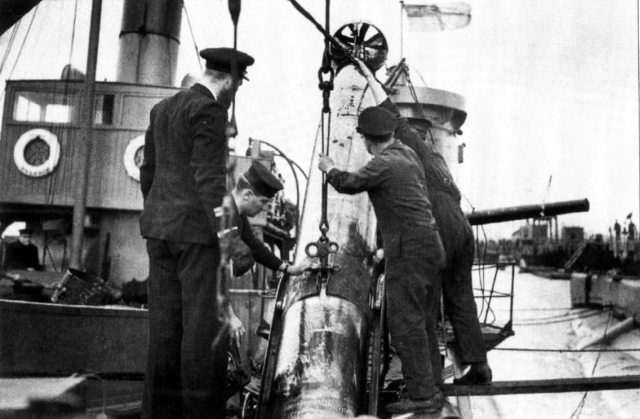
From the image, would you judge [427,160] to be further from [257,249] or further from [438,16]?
[438,16]

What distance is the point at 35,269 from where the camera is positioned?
31.7 feet

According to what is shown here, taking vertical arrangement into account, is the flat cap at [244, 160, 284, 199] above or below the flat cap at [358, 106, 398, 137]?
below

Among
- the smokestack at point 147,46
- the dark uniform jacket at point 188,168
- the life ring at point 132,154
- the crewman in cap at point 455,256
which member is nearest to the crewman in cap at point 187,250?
the dark uniform jacket at point 188,168

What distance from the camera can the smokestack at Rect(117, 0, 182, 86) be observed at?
11.4 meters

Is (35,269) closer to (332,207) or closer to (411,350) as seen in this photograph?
(332,207)

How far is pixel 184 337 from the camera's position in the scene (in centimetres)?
337

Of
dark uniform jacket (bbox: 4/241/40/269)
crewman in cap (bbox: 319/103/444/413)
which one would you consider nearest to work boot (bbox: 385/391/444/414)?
crewman in cap (bbox: 319/103/444/413)

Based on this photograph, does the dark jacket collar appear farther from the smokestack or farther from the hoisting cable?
the smokestack

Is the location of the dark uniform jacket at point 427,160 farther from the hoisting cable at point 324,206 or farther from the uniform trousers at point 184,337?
the uniform trousers at point 184,337

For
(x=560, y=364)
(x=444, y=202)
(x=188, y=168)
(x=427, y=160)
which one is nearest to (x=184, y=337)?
(x=188, y=168)

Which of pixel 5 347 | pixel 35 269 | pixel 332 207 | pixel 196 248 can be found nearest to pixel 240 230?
pixel 196 248

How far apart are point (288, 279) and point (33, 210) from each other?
24.4 feet

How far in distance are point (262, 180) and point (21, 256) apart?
22.0 ft

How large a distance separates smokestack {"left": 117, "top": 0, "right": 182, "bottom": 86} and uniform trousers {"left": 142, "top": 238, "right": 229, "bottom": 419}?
27.9 ft
